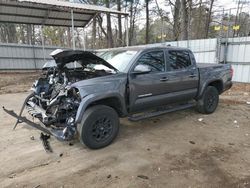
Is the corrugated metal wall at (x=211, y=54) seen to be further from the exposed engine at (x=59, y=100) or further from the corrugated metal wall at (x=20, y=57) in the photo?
the exposed engine at (x=59, y=100)

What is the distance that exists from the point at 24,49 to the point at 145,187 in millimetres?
15760

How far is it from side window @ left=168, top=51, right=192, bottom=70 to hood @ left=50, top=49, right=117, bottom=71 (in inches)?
61.6

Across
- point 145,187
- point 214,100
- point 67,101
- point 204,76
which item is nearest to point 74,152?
point 67,101

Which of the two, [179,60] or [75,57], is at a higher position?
[75,57]

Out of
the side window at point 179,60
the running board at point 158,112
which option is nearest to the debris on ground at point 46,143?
the running board at point 158,112

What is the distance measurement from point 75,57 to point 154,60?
5.59 ft

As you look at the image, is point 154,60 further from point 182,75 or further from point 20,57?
point 20,57

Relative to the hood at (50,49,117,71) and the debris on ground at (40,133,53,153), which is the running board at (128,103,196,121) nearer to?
the hood at (50,49,117,71)

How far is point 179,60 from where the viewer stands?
5.55 meters

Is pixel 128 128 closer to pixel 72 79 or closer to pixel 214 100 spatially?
pixel 72 79

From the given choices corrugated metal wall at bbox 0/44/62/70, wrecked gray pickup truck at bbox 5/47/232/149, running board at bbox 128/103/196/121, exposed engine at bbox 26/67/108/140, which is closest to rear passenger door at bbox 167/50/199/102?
wrecked gray pickup truck at bbox 5/47/232/149

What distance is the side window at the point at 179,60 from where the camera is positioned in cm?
532

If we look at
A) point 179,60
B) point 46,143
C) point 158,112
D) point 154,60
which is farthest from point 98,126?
point 179,60

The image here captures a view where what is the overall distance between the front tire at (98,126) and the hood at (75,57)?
0.93 meters
